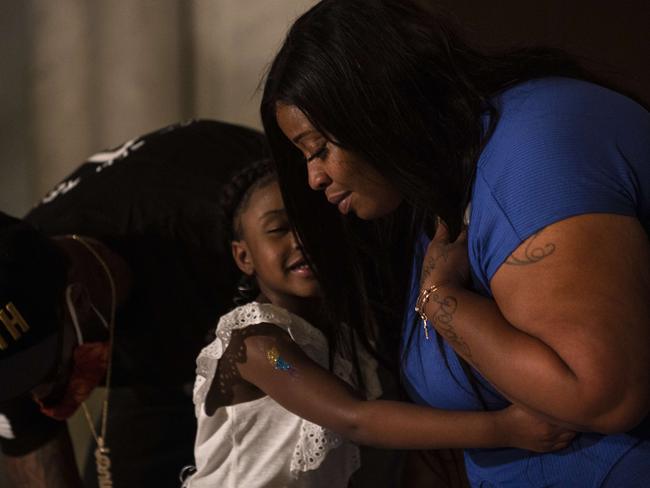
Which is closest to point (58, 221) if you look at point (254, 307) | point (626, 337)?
point (254, 307)

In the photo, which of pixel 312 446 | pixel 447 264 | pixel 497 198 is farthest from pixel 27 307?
pixel 497 198

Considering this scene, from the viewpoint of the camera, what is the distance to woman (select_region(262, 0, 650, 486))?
77 cm

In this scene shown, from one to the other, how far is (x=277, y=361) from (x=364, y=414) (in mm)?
162

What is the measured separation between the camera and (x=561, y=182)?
80cm

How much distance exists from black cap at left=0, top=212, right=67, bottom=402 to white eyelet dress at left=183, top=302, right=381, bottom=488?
23cm

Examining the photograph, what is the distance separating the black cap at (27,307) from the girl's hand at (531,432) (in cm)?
73

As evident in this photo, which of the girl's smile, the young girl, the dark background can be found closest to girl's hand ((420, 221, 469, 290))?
the young girl

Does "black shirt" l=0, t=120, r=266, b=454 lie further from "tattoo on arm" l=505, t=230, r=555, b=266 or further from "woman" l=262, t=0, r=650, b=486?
"tattoo on arm" l=505, t=230, r=555, b=266

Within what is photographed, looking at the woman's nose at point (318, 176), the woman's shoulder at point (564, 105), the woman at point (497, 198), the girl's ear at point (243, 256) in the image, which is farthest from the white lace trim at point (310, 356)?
the woman's shoulder at point (564, 105)

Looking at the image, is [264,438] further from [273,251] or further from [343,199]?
[343,199]

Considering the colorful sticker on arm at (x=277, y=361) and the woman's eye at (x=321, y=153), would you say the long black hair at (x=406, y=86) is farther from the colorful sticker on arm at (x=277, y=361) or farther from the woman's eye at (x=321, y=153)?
the colorful sticker on arm at (x=277, y=361)

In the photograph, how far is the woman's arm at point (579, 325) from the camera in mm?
757

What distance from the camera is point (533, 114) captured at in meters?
0.85

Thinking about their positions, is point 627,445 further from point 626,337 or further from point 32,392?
point 32,392
